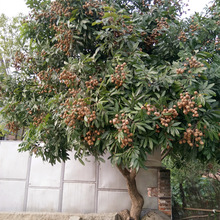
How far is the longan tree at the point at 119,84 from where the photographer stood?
283 centimetres

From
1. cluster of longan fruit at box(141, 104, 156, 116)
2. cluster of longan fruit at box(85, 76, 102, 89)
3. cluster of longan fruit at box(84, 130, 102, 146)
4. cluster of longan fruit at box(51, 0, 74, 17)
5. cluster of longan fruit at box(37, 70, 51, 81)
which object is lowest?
cluster of longan fruit at box(84, 130, 102, 146)

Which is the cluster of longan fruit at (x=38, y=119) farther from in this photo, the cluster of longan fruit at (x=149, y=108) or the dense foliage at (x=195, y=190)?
the dense foliage at (x=195, y=190)

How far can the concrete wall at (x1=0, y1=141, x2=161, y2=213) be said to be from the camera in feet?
17.6

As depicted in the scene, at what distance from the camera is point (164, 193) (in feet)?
17.3

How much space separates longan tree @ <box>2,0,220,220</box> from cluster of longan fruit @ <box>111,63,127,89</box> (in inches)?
0.5

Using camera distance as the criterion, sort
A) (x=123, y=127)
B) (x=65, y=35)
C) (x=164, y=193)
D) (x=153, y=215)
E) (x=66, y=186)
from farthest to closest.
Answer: (x=66, y=186)
(x=164, y=193)
(x=153, y=215)
(x=65, y=35)
(x=123, y=127)

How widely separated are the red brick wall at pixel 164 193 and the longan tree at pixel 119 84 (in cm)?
78

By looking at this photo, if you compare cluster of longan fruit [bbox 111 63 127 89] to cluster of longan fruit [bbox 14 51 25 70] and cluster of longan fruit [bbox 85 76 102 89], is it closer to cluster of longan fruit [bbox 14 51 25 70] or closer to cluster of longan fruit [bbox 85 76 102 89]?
cluster of longan fruit [bbox 85 76 102 89]

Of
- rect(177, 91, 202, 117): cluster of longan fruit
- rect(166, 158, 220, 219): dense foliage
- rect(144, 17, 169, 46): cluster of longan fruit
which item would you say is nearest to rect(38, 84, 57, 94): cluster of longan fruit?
rect(144, 17, 169, 46): cluster of longan fruit

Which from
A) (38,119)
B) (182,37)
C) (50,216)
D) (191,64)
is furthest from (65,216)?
(182,37)

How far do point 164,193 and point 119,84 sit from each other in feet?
10.7

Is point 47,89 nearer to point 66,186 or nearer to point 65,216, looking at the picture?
point 66,186

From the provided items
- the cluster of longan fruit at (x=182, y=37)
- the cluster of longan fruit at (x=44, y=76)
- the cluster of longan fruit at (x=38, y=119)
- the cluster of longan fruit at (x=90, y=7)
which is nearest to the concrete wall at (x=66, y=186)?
the cluster of longan fruit at (x=38, y=119)

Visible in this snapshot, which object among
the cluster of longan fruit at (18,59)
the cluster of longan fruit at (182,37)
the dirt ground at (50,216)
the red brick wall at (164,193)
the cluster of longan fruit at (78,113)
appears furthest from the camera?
the red brick wall at (164,193)
